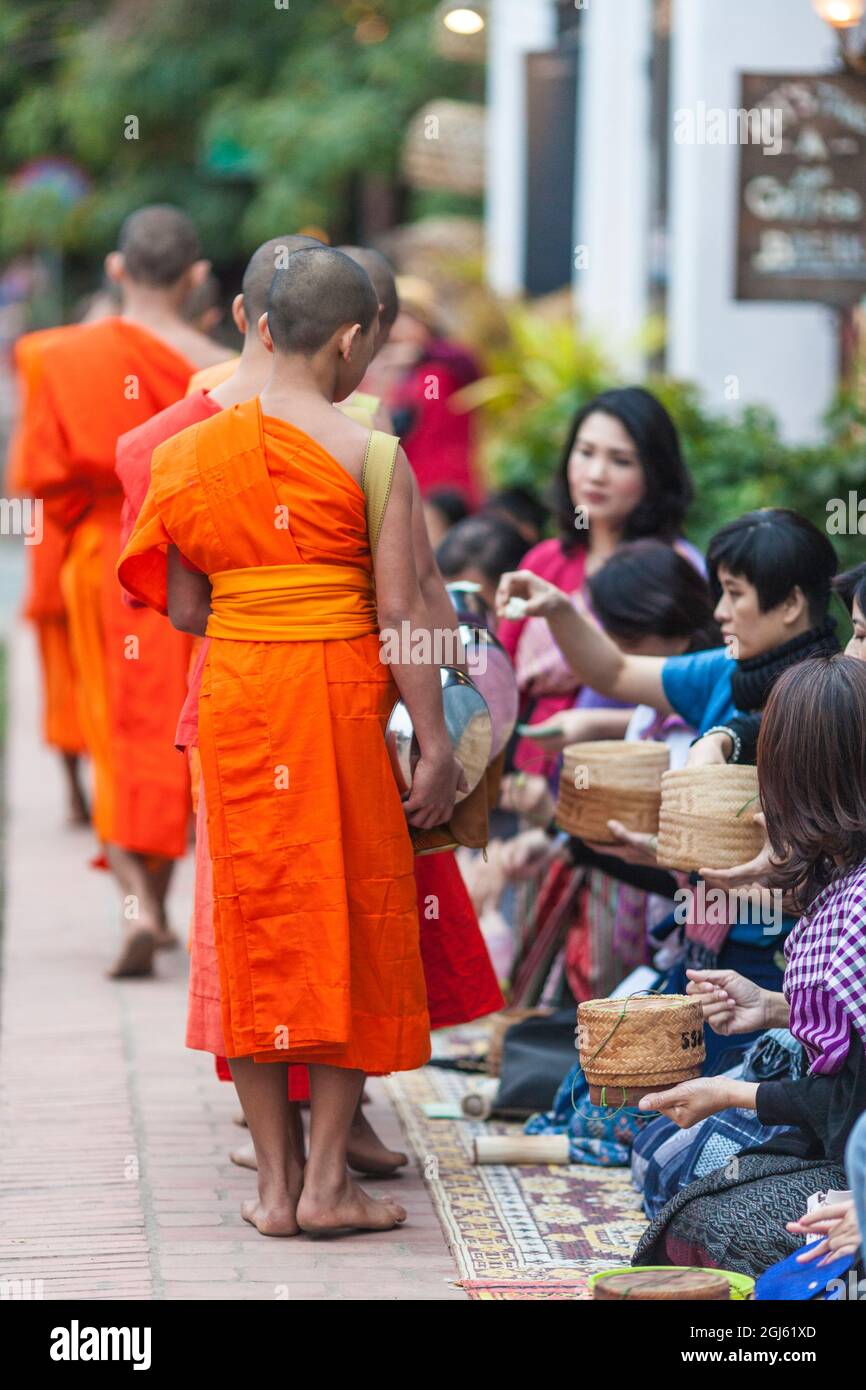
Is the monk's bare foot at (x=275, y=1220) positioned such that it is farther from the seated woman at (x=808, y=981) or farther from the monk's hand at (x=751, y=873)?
the monk's hand at (x=751, y=873)

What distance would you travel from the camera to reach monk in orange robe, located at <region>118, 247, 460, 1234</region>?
3910mm

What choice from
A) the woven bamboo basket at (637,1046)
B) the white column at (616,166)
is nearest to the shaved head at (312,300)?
the woven bamboo basket at (637,1046)

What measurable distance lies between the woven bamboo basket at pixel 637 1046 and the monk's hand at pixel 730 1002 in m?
0.03

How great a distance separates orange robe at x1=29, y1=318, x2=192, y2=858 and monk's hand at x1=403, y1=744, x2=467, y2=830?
2363 millimetres

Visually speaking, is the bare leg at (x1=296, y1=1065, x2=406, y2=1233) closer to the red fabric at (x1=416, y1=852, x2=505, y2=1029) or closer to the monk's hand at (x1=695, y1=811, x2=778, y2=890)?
the red fabric at (x1=416, y1=852, x2=505, y2=1029)

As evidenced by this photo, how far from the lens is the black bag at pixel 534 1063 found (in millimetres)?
4867

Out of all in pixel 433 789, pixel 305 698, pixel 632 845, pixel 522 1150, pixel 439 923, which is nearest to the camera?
pixel 305 698

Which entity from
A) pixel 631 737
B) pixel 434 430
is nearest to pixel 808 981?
pixel 631 737

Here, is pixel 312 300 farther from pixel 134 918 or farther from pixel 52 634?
pixel 52 634

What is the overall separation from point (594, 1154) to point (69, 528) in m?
3.11

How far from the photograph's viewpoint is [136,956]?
20.8 feet

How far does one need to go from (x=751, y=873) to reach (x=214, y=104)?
22.2 metres

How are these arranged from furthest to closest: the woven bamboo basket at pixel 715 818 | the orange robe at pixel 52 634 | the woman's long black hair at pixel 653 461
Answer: the orange robe at pixel 52 634 < the woman's long black hair at pixel 653 461 < the woven bamboo basket at pixel 715 818

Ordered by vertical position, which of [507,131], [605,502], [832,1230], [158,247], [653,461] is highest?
[507,131]
